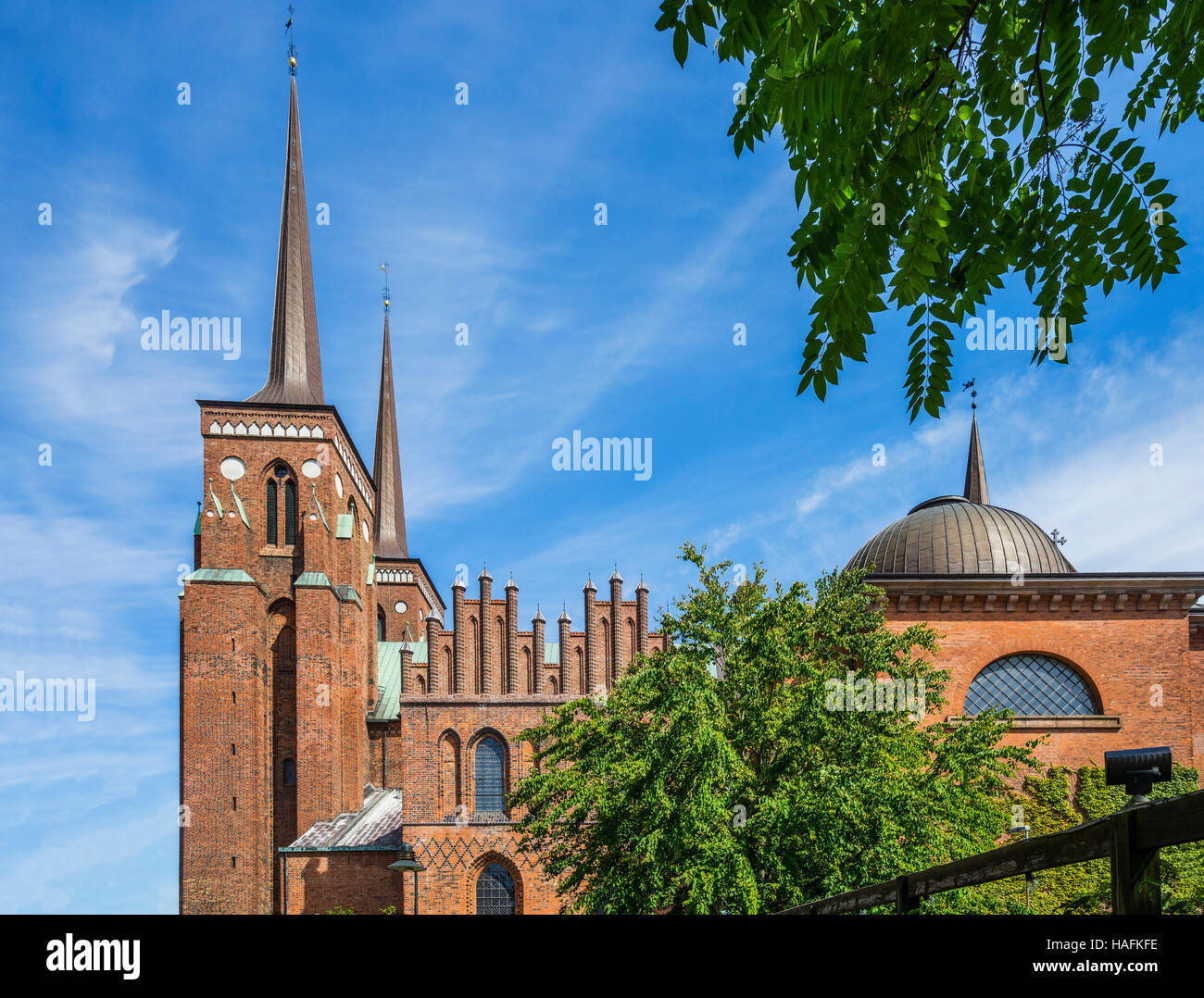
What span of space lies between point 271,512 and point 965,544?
3015 cm

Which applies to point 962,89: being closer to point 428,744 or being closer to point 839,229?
point 839,229

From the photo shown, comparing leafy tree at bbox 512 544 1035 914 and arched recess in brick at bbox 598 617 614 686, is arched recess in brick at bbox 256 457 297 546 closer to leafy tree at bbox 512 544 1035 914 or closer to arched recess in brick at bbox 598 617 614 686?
arched recess in brick at bbox 598 617 614 686

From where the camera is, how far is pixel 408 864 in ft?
111

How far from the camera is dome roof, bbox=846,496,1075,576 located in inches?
1179

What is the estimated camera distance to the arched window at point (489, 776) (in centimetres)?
3659

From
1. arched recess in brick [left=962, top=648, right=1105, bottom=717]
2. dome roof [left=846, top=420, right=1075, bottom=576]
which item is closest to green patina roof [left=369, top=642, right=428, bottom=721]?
dome roof [left=846, top=420, right=1075, bottom=576]

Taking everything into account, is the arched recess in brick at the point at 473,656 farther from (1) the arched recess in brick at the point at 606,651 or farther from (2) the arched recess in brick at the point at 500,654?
(1) the arched recess in brick at the point at 606,651

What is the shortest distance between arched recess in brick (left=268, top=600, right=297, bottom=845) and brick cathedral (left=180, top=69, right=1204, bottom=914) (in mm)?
83

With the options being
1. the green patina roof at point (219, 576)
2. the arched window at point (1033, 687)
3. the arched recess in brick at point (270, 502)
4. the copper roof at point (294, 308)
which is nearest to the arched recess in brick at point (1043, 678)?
the arched window at point (1033, 687)

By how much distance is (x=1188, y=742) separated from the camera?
27.6 m

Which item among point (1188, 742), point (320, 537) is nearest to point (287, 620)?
point (320, 537)

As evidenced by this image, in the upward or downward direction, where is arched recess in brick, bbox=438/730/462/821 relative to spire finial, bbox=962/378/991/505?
downward

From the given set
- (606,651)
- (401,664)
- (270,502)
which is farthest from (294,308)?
(606,651)
